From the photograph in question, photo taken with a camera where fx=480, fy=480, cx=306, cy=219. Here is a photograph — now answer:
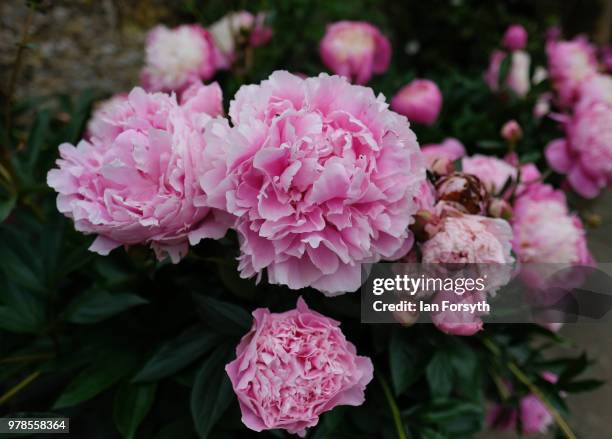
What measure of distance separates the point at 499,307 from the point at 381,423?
199 millimetres

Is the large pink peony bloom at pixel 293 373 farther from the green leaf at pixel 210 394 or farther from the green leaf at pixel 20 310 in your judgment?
the green leaf at pixel 20 310

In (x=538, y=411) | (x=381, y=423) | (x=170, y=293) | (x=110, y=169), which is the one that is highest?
(x=110, y=169)

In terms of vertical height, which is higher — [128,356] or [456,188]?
[456,188]

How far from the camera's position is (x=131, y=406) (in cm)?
53

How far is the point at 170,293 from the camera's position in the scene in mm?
644

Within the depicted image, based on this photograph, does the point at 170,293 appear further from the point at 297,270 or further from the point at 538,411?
the point at 538,411

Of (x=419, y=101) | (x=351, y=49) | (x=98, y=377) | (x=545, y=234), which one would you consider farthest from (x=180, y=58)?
(x=545, y=234)

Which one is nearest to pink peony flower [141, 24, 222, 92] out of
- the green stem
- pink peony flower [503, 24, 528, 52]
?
the green stem

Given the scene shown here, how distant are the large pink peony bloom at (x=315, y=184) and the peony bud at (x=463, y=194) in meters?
0.08

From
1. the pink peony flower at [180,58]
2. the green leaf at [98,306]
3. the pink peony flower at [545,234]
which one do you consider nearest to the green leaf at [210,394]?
the green leaf at [98,306]

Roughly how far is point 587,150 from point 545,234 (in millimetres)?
290

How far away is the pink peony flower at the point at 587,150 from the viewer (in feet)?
2.45

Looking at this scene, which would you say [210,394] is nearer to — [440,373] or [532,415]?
[440,373]

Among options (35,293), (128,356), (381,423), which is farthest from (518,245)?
(35,293)
